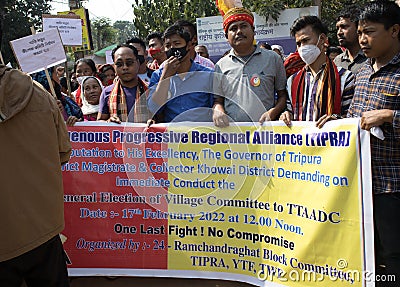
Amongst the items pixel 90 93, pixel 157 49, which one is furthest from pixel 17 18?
pixel 90 93

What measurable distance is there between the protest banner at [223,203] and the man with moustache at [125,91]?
30 cm

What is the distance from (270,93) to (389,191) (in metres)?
1.16

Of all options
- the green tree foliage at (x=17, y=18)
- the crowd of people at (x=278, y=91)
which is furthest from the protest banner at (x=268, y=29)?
the green tree foliage at (x=17, y=18)

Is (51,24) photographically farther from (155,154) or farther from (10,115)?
(10,115)

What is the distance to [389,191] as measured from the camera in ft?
8.41

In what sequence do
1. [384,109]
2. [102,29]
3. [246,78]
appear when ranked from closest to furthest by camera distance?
1. [384,109]
2. [246,78]
3. [102,29]

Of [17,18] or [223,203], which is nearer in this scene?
[223,203]

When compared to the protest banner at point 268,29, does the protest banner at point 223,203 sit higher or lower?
lower

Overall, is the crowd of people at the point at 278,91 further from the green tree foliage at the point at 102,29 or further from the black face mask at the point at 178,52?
the green tree foliage at the point at 102,29

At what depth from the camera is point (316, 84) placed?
3.03 m

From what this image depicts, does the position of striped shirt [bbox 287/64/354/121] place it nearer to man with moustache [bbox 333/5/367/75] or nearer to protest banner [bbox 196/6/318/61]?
man with moustache [bbox 333/5/367/75]

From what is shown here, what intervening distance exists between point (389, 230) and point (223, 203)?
43.6 inches

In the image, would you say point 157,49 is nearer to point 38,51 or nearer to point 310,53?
point 38,51

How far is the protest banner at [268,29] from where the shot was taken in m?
9.84
